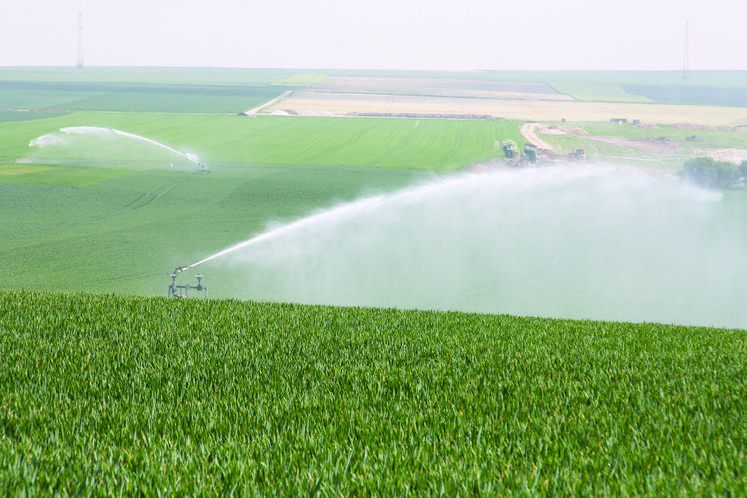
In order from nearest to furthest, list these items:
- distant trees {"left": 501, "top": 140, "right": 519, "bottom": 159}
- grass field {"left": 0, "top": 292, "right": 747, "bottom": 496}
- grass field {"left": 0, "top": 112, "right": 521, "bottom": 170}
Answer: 1. grass field {"left": 0, "top": 292, "right": 747, "bottom": 496}
2. distant trees {"left": 501, "top": 140, "right": 519, "bottom": 159}
3. grass field {"left": 0, "top": 112, "right": 521, "bottom": 170}

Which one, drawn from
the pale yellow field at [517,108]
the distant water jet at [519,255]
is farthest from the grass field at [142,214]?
the pale yellow field at [517,108]

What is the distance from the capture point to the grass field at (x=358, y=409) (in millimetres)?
4316

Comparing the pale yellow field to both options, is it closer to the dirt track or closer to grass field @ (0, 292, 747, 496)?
the dirt track

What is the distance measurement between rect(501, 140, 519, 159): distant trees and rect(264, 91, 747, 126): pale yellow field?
29.5 meters

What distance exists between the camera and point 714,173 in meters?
54.8

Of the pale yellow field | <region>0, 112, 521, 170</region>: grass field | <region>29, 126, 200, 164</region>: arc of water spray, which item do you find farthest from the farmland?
the pale yellow field

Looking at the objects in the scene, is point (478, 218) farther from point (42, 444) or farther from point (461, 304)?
point (42, 444)

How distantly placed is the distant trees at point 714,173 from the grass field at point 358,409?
5180 cm

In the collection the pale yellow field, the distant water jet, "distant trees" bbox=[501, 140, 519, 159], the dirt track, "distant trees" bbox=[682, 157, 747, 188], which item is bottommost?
the distant water jet

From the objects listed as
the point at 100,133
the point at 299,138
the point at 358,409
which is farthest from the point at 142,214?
the point at 358,409

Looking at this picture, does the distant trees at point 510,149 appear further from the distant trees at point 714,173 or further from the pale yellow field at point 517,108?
the pale yellow field at point 517,108

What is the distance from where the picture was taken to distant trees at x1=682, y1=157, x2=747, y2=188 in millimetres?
54094

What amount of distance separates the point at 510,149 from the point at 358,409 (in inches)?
2716

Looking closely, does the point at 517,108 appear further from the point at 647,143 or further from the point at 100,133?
the point at 100,133
